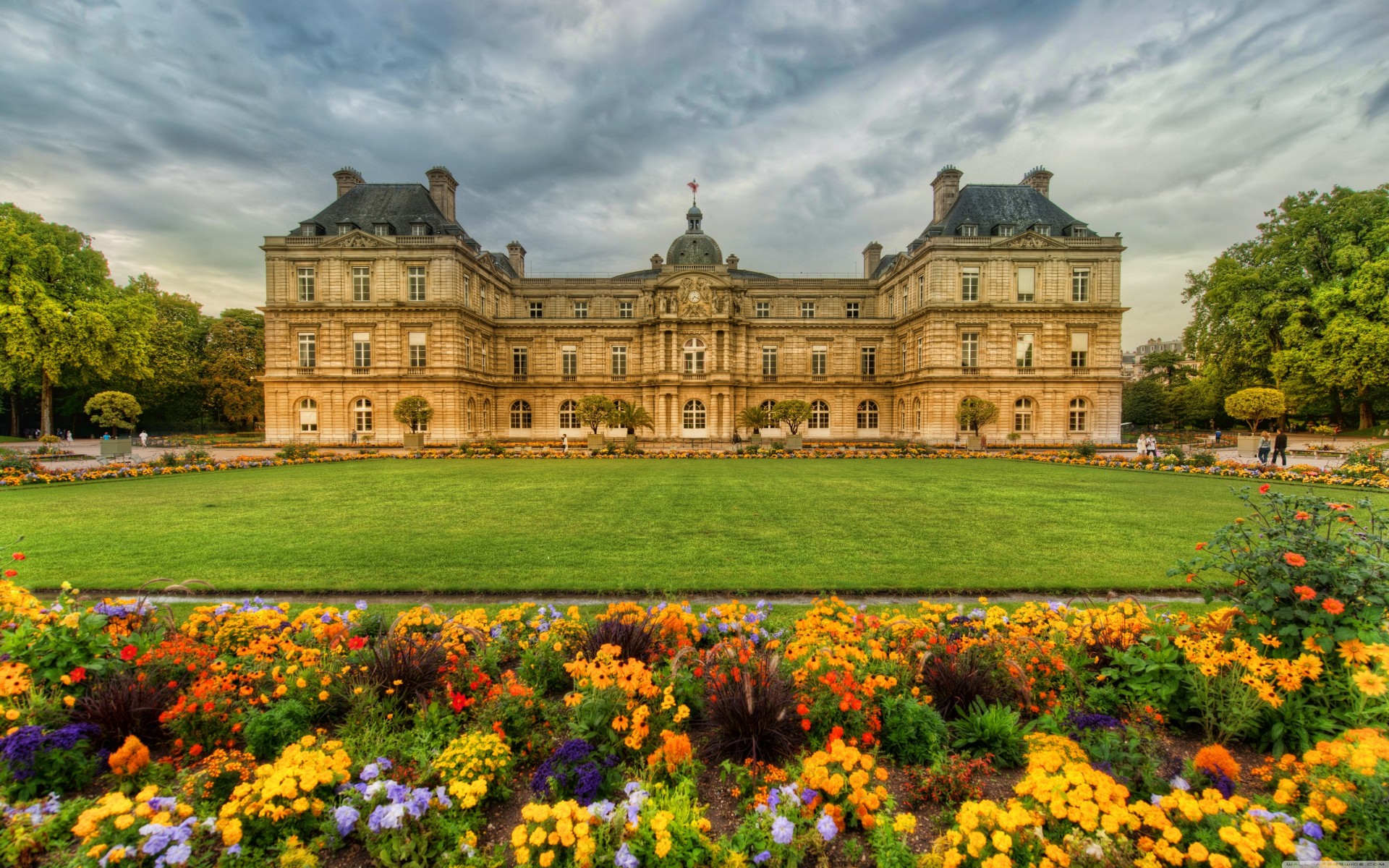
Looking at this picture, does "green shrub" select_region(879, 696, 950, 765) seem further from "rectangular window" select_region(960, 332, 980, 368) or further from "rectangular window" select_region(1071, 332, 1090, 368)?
"rectangular window" select_region(1071, 332, 1090, 368)

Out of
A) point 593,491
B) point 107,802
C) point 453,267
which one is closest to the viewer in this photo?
point 107,802

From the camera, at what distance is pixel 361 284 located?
39.7m

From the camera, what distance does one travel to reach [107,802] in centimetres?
292

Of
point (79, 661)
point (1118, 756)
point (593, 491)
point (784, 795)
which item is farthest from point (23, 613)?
point (593, 491)

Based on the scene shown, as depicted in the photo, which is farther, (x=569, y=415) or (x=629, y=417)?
(x=569, y=415)

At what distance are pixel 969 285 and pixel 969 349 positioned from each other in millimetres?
4445

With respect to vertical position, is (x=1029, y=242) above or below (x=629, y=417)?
above

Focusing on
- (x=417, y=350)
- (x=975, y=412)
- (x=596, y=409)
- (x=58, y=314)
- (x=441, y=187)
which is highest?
(x=441, y=187)

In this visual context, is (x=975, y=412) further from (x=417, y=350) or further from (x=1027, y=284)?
(x=417, y=350)

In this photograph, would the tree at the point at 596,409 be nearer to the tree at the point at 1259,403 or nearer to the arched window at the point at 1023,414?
the arched window at the point at 1023,414

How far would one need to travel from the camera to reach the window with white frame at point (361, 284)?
39594 millimetres

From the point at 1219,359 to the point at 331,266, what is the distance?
63100 millimetres

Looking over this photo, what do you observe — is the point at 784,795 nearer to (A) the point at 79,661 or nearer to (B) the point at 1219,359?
(A) the point at 79,661

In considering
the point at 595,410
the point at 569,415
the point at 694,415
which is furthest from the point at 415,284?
the point at 694,415
